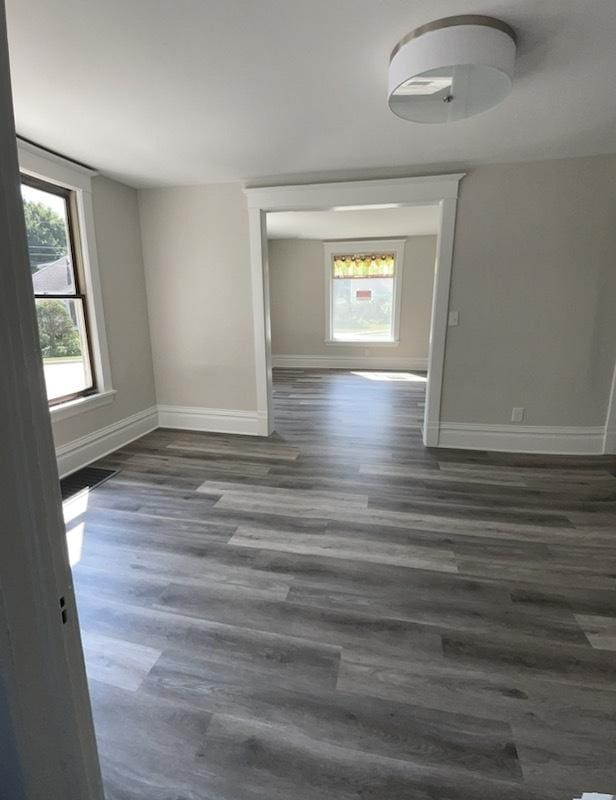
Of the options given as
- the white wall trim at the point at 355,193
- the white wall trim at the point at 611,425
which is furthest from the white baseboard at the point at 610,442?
the white wall trim at the point at 355,193

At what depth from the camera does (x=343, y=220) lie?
18.6ft

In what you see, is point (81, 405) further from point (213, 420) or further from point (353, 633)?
point (353, 633)

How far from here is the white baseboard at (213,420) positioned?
4.03 metres

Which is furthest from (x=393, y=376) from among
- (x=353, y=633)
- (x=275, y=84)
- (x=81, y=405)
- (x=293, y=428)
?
(x=353, y=633)

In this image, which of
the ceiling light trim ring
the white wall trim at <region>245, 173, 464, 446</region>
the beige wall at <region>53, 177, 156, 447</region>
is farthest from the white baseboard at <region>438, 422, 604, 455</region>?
the beige wall at <region>53, 177, 156, 447</region>

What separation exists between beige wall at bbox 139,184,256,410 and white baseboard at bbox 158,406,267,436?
0.22ft

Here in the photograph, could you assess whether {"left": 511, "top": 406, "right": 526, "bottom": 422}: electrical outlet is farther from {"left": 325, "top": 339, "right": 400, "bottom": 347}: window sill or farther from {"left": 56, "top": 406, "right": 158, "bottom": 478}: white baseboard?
{"left": 325, "top": 339, "right": 400, "bottom": 347}: window sill

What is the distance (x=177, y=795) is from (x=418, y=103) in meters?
2.86

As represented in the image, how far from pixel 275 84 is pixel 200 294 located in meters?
2.20

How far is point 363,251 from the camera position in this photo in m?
7.32

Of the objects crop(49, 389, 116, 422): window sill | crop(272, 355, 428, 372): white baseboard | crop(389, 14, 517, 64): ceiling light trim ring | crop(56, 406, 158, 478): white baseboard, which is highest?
crop(389, 14, 517, 64): ceiling light trim ring

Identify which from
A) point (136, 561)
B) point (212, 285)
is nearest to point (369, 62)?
point (212, 285)

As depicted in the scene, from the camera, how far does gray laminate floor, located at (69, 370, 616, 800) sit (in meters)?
1.17

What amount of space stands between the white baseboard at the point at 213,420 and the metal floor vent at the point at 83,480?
109cm
